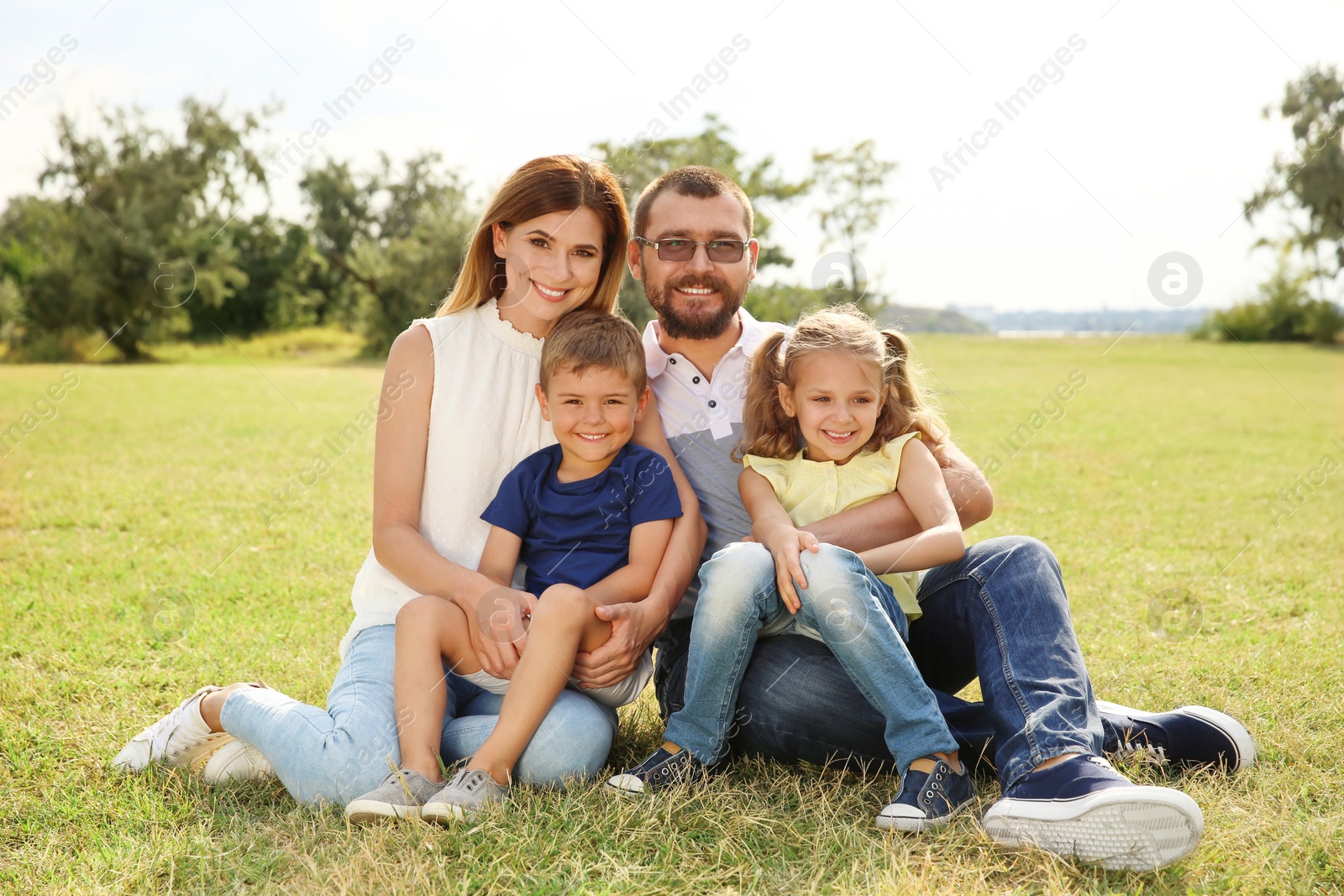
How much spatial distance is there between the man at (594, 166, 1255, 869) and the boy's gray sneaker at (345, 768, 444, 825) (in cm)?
63

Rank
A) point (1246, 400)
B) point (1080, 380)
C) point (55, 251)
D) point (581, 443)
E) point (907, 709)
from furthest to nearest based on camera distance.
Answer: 1. point (55, 251)
2. point (1080, 380)
3. point (1246, 400)
4. point (581, 443)
5. point (907, 709)

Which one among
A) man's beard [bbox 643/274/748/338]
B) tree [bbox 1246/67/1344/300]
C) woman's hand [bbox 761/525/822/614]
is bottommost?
woman's hand [bbox 761/525/822/614]

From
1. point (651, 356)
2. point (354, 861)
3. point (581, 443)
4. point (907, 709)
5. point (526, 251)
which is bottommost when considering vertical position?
point (354, 861)

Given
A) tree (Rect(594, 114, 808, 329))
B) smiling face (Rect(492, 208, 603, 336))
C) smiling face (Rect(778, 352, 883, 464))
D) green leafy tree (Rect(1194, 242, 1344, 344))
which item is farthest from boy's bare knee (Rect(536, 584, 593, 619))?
green leafy tree (Rect(1194, 242, 1344, 344))

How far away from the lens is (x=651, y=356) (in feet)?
11.3

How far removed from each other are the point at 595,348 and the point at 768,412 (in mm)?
556

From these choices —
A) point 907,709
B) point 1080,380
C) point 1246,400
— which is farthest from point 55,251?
point 907,709

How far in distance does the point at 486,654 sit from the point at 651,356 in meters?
1.25

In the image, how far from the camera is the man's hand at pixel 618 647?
264cm

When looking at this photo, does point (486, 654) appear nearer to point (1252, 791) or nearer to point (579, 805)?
point (579, 805)

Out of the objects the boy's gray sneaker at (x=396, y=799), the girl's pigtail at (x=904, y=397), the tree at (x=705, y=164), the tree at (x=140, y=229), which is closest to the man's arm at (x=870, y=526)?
the girl's pigtail at (x=904, y=397)

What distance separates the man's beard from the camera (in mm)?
3336

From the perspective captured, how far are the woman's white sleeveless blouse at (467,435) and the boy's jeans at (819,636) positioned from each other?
0.81 meters

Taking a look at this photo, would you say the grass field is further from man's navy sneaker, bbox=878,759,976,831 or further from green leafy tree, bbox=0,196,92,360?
green leafy tree, bbox=0,196,92,360
